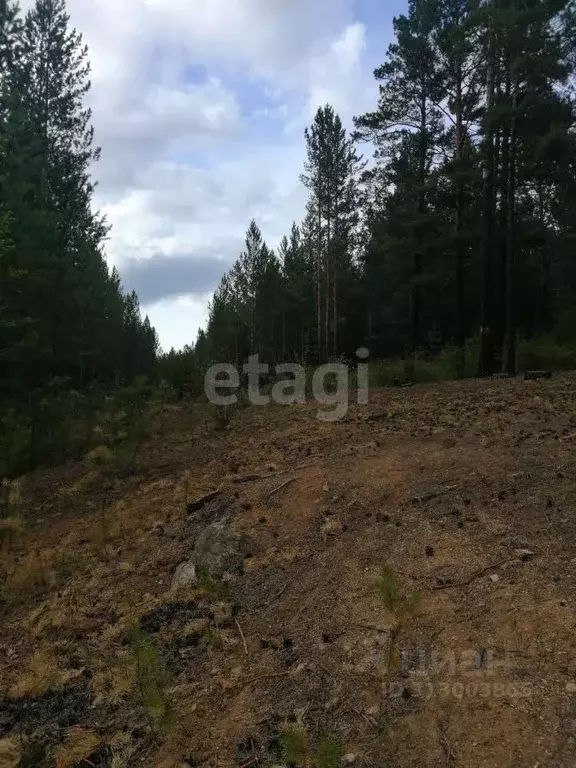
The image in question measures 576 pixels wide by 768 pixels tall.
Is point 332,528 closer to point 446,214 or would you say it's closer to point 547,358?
point 547,358

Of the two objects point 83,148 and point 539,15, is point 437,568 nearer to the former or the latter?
point 539,15

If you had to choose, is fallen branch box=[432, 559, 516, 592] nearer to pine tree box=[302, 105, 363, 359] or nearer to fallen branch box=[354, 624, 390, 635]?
fallen branch box=[354, 624, 390, 635]

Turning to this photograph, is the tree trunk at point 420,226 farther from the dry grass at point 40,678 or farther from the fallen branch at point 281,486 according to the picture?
the dry grass at point 40,678

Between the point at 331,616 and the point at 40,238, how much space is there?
15.4 meters

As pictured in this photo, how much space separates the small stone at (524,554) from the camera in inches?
151

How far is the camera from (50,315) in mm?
17078

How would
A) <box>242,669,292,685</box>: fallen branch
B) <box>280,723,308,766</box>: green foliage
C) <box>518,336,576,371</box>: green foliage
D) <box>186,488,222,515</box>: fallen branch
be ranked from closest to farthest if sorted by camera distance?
1. <box>280,723,308,766</box>: green foliage
2. <box>242,669,292,685</box>: fallen branch
3. <box>186,488,222,515</box>: fallen branch
4. <box>518,336,576,371</box>: green foliage

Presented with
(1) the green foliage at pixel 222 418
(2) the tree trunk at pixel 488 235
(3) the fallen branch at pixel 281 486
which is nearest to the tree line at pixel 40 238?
(1) the green foliage at pixel 222 418

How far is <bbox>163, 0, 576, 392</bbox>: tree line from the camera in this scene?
13.5 metres

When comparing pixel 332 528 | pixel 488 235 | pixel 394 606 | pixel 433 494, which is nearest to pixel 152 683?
pixel 394 606

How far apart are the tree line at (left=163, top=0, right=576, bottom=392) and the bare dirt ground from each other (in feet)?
29.1

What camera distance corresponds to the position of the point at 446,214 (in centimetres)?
2488

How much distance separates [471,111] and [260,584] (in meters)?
20.3

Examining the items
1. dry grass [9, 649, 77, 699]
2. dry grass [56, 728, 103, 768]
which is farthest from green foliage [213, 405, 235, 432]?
dry grass [56, 728, 103, 768]
